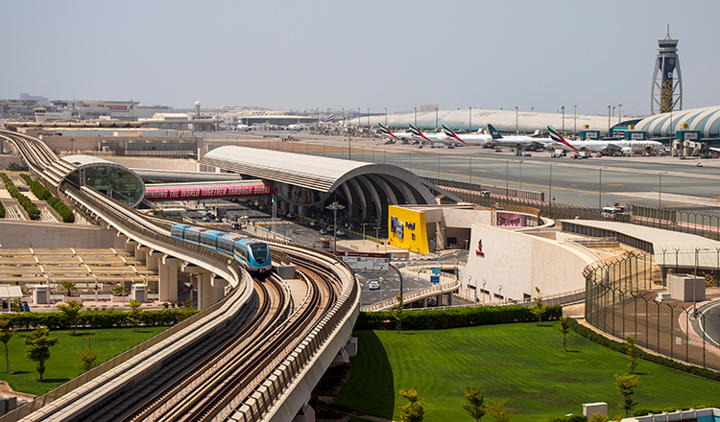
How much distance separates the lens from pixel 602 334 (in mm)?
44656

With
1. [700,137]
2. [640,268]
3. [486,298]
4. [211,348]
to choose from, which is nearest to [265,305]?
[211,348]

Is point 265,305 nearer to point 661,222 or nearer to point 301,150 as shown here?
point 661,222

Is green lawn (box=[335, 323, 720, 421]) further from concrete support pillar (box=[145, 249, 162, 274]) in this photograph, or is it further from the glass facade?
the glass facade

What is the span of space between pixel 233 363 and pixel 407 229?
60.0 meters

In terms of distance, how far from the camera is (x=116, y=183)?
104812 millimetres

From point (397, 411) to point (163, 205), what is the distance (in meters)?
95.1

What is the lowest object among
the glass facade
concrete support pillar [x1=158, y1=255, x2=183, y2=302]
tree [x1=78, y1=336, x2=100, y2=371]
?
concrete support pillar [x1=158, y1=255, x2=183, y2=302]

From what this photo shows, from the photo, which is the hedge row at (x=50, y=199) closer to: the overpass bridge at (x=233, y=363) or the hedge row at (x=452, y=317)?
the overpass bridge at (x=233, y=363)

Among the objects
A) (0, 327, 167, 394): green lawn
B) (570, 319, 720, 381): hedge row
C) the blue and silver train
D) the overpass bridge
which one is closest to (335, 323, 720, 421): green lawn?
(570, 319, 720, 381): hedge row

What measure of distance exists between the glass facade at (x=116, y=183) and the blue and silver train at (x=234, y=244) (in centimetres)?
3936

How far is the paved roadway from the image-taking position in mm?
100062

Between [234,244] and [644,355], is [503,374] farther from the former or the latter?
[234,244]

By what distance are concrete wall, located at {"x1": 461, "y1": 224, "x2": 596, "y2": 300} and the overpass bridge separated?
16.5 meters

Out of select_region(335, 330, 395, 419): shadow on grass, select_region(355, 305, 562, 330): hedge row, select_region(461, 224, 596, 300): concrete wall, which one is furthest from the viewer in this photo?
select_region(461, 224, 596, 300): concrete wall
